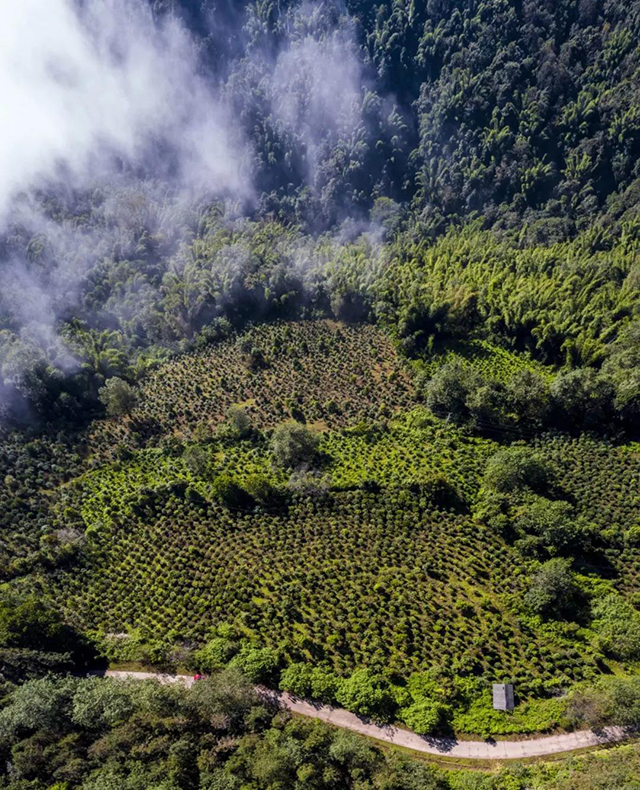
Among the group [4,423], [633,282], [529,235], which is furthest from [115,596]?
[529,235]

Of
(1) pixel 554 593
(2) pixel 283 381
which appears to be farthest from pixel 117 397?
(1) pixel 554 593

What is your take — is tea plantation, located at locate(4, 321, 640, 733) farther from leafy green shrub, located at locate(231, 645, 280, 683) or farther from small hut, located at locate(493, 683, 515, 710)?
small hut, located at locate(493, 683, 515, 710)

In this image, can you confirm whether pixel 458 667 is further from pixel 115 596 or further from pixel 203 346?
pixel 203 346

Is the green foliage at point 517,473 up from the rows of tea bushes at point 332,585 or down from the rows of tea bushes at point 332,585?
up

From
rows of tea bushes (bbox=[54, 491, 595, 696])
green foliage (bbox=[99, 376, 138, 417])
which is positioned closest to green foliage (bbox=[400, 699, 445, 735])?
rows of tea bushes (bbox=[54, 491, 595, 696])

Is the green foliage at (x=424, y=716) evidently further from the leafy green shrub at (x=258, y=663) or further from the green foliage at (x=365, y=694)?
the leafy green shrub at (x=258, y=663)

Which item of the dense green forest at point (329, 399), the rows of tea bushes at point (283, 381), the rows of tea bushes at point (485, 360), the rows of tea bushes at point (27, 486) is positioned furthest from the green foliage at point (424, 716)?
the rows of tea bushes at point (485, 360)

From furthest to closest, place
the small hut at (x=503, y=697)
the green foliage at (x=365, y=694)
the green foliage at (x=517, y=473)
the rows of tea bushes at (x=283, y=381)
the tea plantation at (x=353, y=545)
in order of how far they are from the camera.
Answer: the rows of tea bushes at (x=283, y=381) < the green foliage at (x=517, y=473) < the tea plantation at (x=353, y=545) < the green foliage at (x=365, y=694) < the small hut at (x=503, y=697)
